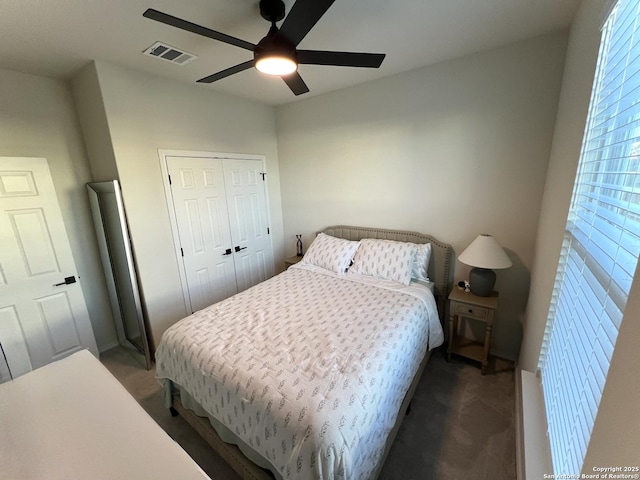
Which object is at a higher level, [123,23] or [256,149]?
[123,23]

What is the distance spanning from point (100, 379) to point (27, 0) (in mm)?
1913

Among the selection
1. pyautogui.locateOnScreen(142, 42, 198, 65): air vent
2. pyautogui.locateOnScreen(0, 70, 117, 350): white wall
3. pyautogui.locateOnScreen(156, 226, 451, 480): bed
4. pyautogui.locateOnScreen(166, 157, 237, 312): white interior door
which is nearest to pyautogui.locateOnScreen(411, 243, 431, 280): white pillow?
pyautogui.locateOnScreen(156, 226, 451, 480): bed

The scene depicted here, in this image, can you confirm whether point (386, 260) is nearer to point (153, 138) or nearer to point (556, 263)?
point (556, 263)

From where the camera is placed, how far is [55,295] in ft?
7.20

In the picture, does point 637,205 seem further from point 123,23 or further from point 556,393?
point 123,23

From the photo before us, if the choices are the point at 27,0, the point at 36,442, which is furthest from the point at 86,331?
the point at 27,0

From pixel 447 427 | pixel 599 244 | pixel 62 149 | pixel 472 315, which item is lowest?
pixel 447 427

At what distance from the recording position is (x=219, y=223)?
114 inches

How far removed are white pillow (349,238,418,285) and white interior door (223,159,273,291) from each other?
1.42m

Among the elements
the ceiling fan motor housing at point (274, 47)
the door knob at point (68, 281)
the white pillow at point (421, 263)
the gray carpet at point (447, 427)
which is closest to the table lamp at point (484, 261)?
the white pillow at point (421, 263)

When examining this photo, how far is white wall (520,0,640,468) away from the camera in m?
0.52

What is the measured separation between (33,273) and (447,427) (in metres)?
3.41

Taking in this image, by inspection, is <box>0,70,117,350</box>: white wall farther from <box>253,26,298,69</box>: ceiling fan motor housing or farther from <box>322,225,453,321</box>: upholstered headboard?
<box>322,225,453,321</box>: upholstered headboard

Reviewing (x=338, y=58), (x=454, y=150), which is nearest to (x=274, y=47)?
(x=338, y=58)
